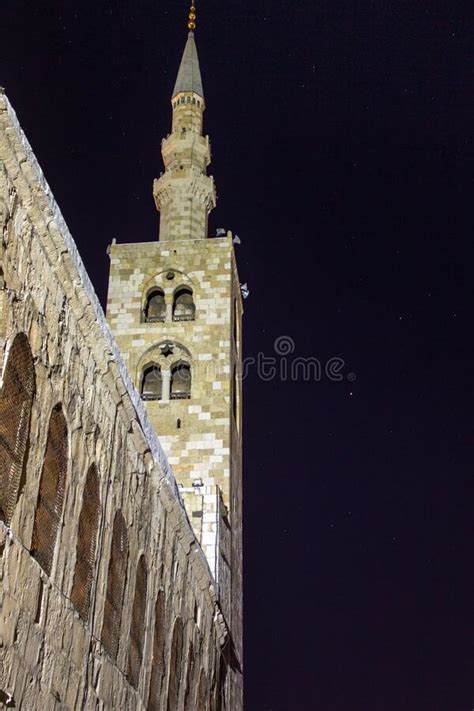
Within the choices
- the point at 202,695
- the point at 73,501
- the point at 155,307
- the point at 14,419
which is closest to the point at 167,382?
the point at 155,307

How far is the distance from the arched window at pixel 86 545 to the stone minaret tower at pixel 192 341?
27.9 ft

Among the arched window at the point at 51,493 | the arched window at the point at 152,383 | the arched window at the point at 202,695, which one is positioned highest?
the arched window at the point at 152,383

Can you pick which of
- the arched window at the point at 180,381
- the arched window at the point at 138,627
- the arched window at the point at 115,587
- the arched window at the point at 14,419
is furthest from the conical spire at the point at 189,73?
the arched window at the point at 14,419

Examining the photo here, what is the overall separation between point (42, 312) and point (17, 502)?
1.51 metres

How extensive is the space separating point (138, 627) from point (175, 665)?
7.24 feet

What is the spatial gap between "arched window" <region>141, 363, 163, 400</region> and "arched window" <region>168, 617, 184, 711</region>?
8.37 metres

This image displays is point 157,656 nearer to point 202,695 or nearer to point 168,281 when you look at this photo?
point 202,695

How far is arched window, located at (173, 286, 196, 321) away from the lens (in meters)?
21.5

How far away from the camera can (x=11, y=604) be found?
257 inches

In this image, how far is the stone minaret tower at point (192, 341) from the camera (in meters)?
19.1

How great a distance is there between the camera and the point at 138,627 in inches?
398

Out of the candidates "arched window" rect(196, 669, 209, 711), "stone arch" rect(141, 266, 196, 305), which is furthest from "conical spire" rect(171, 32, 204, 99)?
"arched window" rect(196, 669, 209, 711)

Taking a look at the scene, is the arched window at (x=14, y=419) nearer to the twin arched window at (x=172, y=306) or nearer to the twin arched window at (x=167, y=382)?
the twin arched window at (x=167, y=382)

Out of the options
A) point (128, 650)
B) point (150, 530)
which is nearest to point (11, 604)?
point (128, 650)
